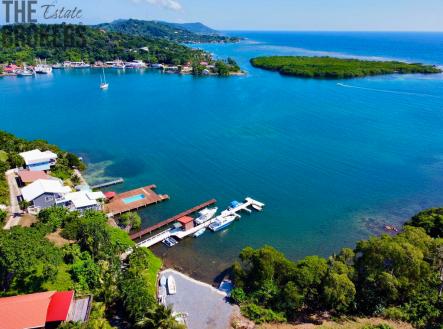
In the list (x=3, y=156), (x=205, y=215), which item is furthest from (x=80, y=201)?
(x=3, y=156)

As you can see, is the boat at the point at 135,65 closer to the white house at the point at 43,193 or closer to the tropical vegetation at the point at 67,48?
the tropical vegetation at the point at 67,48

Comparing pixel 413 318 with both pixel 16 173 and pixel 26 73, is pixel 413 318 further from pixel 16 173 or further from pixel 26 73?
pixel 26 73

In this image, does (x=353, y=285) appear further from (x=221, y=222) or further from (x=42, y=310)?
(x=42, y=310)

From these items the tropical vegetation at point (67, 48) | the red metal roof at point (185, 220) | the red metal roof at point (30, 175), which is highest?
the tropical vegetation at point (67, 48)

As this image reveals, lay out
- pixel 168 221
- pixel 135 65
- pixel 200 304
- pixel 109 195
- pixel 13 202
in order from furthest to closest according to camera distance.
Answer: pixel 135 65 < pixel 109 195 < pixel 168 221 < pixel 13 202 < pixel 200 304

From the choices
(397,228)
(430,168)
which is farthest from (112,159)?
(430,168)

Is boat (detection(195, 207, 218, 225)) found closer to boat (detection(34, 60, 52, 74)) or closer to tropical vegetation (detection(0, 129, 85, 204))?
tropical vegetation (detection(0, 129, 85, 204))

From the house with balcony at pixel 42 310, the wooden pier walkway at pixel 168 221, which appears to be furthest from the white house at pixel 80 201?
the house with balcony at pixel 42 310
